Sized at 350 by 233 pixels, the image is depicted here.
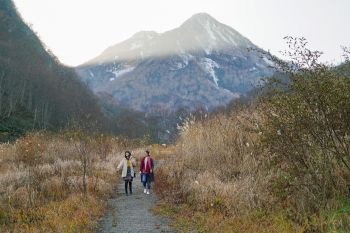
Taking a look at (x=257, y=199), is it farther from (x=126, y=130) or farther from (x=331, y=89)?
(x=126, y=130)

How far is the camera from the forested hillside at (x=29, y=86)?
260 ft

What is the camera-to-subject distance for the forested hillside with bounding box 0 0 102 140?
7925cm

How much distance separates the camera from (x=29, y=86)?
93312 mm

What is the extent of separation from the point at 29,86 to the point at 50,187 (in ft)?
268

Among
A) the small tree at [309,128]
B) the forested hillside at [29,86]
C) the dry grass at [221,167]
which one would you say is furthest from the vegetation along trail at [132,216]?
the forested hillside at [29,86]

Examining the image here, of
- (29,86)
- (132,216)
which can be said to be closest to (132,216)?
(132,216)

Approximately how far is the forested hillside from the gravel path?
4977 centimetres

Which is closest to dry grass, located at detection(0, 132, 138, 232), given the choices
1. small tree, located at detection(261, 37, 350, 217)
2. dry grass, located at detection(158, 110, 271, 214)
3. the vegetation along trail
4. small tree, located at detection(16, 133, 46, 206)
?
small tree, located at detection(16, 133, 46, 206)

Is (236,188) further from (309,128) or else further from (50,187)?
(50,187)

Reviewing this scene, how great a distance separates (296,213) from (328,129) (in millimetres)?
1781

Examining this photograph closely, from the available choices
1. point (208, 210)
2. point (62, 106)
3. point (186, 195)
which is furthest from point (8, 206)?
point (62, 106)

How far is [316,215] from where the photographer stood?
28.1 feet

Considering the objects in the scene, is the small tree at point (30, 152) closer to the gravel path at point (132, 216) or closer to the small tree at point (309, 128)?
the gravel path at point (132, 216)

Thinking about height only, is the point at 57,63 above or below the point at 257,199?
above
